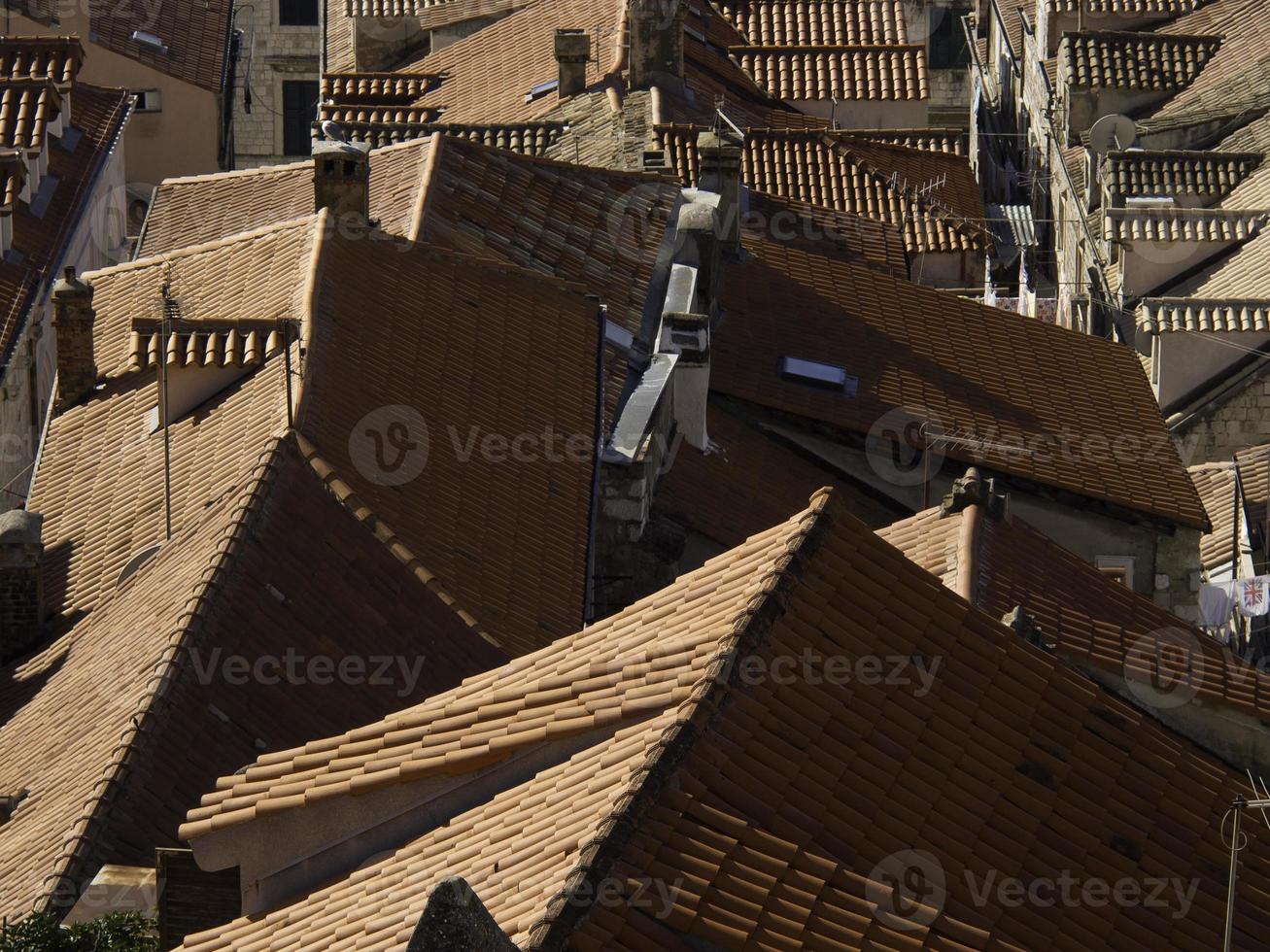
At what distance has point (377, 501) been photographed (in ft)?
80.9

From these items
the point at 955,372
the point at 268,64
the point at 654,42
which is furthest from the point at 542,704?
the point at 268,64

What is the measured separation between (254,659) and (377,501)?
2737mm

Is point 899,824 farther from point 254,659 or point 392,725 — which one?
point 254,659

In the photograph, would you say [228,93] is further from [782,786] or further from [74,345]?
[782,786]

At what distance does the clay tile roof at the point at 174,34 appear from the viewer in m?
53.0

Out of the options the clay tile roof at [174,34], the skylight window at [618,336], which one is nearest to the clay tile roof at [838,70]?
the clay tile roof at [174,34]

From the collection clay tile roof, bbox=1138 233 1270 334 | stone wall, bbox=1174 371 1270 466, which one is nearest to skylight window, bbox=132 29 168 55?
clay tile roof, bbox=1138 233 1270 334

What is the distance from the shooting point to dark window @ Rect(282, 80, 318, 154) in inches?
2488

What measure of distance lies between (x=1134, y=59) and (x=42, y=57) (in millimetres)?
21834

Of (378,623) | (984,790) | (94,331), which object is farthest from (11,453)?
(984,790)

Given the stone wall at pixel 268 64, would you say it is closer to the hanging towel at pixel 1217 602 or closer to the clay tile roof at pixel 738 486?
the clay tile roof at pixel 738 486

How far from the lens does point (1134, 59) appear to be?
5394 centimetres

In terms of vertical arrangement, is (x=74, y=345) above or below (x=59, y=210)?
below

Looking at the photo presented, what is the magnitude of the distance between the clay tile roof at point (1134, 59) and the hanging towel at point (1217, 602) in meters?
20.5
